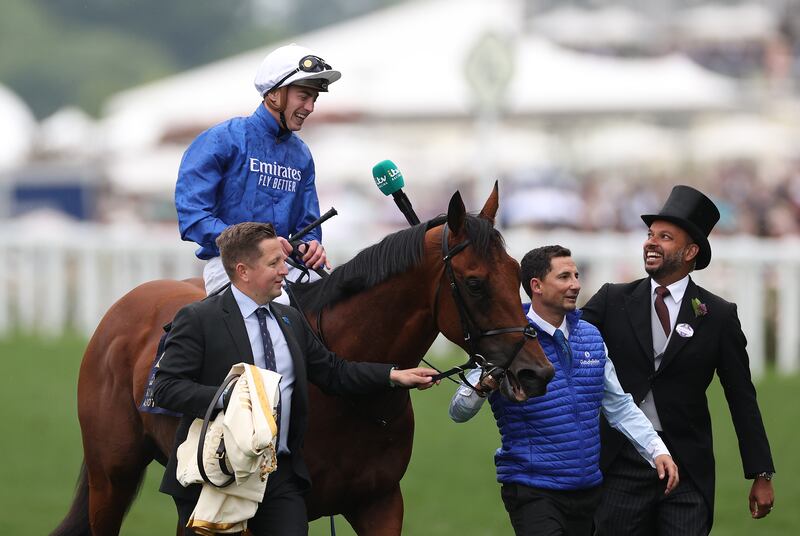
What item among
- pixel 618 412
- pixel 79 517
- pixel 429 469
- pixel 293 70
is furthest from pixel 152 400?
pixel 429 469

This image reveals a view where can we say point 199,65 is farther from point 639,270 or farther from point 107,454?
point 107,454

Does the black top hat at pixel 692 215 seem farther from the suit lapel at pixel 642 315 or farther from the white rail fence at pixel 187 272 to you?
the white rail fence at pixel 187 272

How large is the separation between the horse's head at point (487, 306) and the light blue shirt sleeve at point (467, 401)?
24 centimetres

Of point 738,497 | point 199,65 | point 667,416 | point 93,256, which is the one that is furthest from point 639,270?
point 199,65

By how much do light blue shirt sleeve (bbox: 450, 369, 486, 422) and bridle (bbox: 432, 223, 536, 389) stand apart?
0.44 feet

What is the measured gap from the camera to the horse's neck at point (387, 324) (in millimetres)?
5199

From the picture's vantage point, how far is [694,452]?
561 centimetres

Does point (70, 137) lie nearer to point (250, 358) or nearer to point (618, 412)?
point (618, 412)

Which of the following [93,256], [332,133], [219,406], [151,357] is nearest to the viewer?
[219,406]

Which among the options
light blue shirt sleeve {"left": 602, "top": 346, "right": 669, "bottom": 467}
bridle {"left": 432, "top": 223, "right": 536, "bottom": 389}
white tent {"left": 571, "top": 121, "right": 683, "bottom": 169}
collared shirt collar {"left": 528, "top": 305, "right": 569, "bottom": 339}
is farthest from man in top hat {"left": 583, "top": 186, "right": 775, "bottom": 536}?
white tent {"left": 571, "top": 121, "right": 683, "bottom": 169}

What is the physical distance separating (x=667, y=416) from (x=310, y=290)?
142 centimetres

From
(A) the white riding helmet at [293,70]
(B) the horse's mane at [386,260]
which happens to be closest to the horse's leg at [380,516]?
(B) the horse's mane at [386,260]

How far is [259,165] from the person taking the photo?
228 inches

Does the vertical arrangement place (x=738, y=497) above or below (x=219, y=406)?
below
